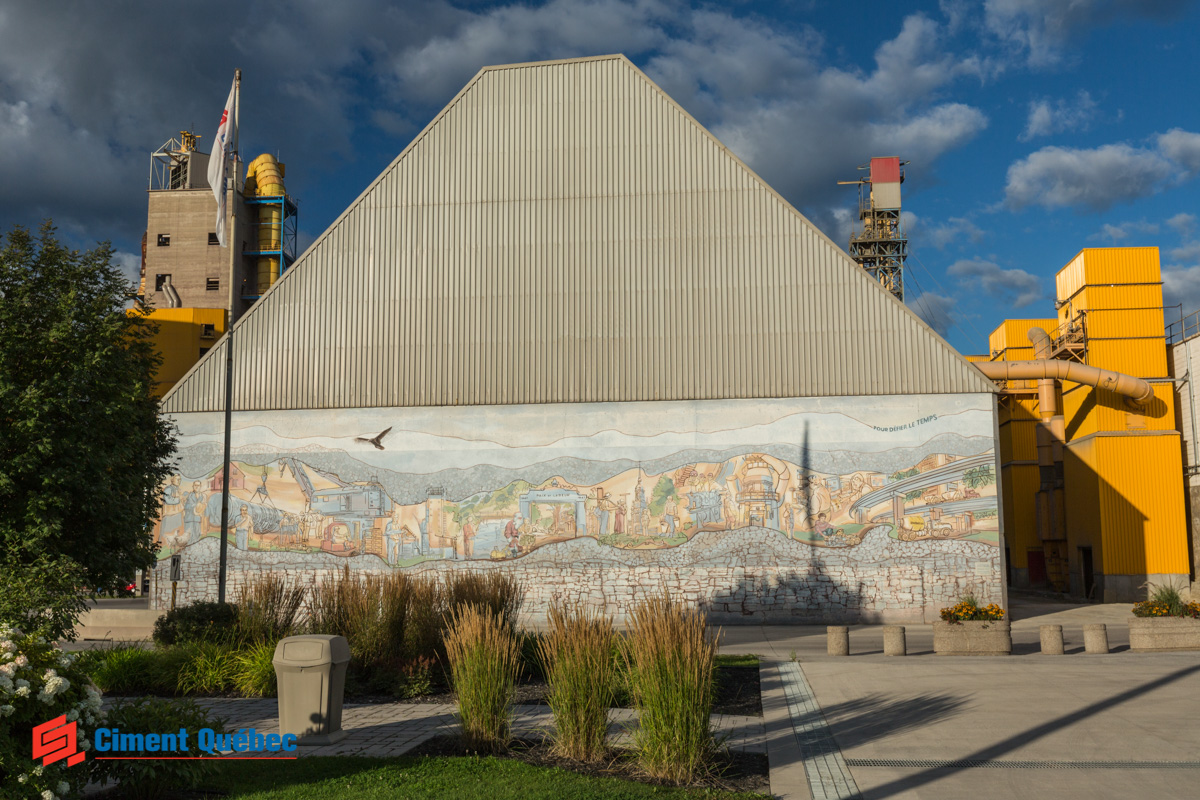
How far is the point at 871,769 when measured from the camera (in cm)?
838

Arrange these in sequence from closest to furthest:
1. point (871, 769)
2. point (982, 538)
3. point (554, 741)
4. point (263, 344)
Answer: point (871, 769), point (554, 741), point (982, 538), point (263, 344)

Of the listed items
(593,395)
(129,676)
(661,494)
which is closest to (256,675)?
(129,676)

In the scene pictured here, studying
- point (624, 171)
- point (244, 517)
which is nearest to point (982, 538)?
point (624, 171)

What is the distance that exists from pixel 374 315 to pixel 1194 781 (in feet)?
73.7

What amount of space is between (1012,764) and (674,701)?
3418 millimetres

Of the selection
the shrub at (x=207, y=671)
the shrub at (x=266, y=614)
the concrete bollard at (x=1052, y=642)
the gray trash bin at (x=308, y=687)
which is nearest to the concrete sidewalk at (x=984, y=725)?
the concrete bollard at (x=1052, y=642)

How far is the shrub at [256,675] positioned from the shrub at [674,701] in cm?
692

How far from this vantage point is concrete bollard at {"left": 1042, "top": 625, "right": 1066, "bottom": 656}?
17.0 m

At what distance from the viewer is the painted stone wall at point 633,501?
22938mm

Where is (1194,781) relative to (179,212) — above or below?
below

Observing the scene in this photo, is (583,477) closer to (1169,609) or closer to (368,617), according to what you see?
(368,617)

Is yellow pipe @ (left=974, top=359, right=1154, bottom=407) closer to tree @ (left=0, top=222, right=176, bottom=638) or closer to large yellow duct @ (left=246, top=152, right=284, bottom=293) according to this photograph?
tree @ (left=0, top=222, right=176, bottom=638)

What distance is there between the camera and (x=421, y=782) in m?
7.53

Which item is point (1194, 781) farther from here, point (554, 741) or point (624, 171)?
point (624, 171)
